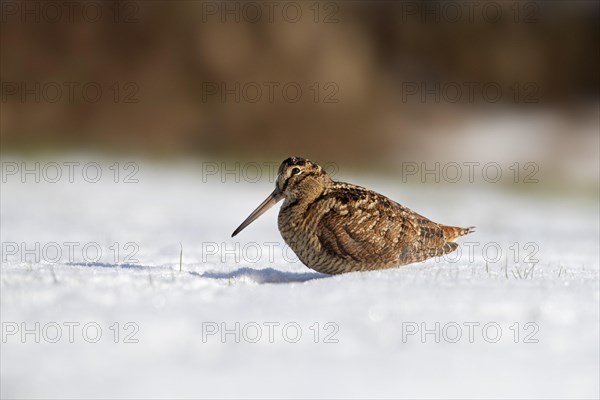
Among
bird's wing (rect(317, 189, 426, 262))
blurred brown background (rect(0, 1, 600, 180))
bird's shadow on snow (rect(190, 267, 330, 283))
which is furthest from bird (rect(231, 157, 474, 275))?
blurred brown background (rect(0, 1, 600, 180))

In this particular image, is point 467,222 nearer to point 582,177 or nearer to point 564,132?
point 582,177

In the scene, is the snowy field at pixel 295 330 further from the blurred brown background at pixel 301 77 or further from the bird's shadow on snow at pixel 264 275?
the blurred brown background at pixel 301 77

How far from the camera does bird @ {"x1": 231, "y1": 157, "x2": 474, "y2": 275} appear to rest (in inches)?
225

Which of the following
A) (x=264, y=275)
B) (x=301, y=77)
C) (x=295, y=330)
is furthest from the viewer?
(x=301, y=77)

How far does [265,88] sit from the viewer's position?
1748 centimetres

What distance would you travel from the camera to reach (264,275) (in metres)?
5.96

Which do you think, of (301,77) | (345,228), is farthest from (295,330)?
(301,77)

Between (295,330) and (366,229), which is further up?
(366,229)

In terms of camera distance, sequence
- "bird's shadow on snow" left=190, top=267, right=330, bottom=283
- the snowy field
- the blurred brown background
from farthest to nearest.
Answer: the blurred brown background < "bird's shadow on snow" left=190, top=267, right=330, bottom=283 < the snowy field

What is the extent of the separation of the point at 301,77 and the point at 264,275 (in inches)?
479

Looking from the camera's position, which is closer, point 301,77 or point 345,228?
point 345,228

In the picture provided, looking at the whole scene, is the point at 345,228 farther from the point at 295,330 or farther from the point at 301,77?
the point at 301,77

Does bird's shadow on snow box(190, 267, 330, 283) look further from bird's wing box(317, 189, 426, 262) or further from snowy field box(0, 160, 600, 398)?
bird's wing box(317, 189, 426, 262)

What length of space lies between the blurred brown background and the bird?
9.83 m
